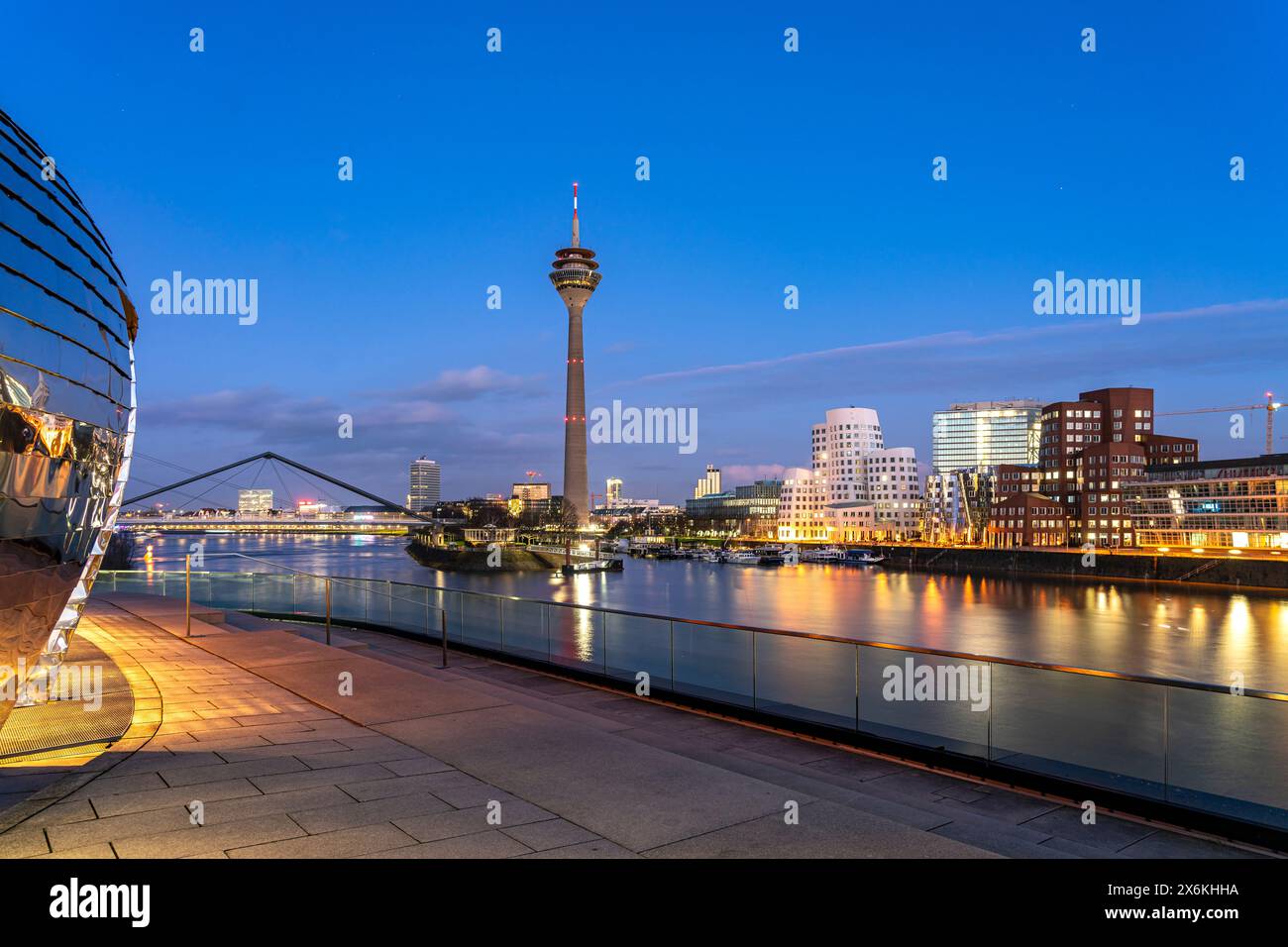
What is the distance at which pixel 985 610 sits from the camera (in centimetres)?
6106

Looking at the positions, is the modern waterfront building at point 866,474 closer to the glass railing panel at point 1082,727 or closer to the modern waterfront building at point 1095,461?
→ the modern waterfront building at point 1095,461

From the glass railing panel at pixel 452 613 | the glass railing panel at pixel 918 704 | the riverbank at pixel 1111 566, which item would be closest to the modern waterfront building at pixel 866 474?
the riverbank at pixel 1111 566

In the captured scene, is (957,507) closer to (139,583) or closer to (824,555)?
(824,555)

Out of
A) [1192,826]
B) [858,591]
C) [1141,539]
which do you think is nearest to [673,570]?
[858,591]

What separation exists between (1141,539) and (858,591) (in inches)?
1914

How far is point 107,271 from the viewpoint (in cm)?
627

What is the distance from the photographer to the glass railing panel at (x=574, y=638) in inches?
527

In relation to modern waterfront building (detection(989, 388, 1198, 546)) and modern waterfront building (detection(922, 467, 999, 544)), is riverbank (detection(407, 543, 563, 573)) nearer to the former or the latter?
modern waterfront building (detection(989, 388, 1198, 546))

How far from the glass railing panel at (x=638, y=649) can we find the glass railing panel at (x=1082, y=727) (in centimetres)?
437

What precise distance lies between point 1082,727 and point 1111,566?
94111 mm

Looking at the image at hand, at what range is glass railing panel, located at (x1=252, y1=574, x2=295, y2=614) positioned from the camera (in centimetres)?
2308

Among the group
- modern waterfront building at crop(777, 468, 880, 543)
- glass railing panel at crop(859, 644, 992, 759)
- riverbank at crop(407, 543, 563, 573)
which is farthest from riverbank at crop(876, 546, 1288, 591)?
glass railing panel at crop(859, 644, 992, 759)

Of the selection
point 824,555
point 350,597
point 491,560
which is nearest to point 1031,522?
point 824,555
